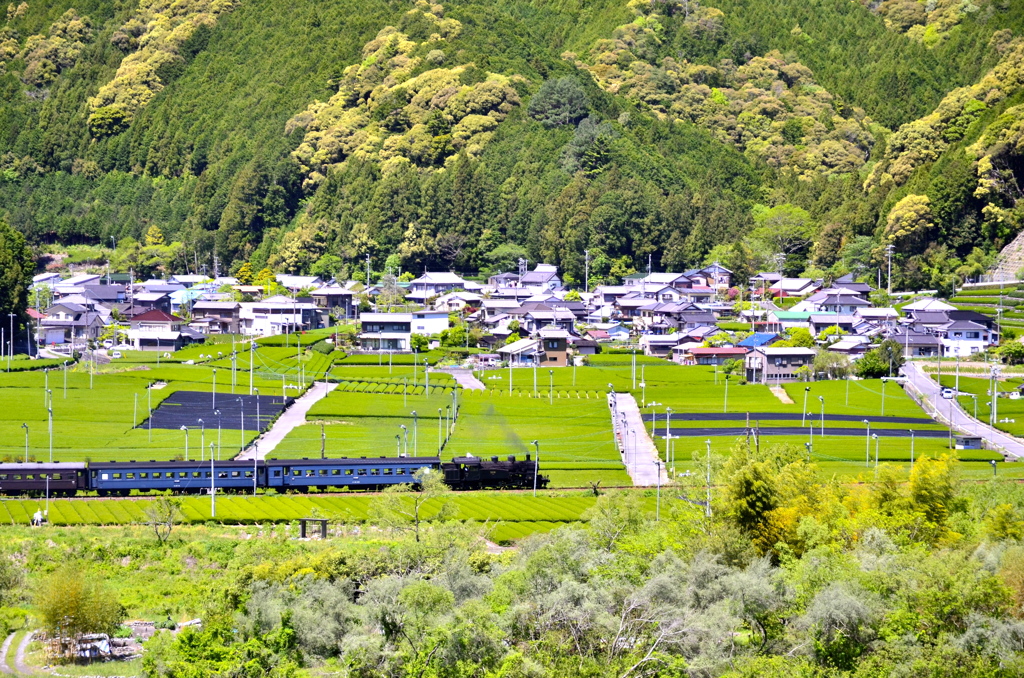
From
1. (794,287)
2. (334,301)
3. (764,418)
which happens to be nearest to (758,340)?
(764,418)

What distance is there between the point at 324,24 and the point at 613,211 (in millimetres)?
58500

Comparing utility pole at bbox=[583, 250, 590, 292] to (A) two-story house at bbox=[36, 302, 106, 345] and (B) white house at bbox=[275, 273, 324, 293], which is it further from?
(A) two-story house at bbox=[36, 302, 106, 345]

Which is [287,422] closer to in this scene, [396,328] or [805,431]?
[805,431]

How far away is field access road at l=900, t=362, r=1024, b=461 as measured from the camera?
5063cm

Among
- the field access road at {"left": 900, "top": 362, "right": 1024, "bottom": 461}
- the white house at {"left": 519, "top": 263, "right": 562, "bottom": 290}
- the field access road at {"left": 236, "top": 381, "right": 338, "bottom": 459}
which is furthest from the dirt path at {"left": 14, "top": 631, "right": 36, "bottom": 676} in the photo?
the white house at {"left": 519, "top": 263, "right": 562, "bottom": 290}

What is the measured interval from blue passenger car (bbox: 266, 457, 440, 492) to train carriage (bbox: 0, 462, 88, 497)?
584 centimetres

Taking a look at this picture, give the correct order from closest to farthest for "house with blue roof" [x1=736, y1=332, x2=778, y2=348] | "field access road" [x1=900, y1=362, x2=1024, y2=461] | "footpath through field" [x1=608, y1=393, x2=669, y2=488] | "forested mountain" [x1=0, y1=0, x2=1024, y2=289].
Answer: "footpath through field" [x1=608, y1=393, x2=669, y2=488] → "field access road" [x1=900, y1=362, x2=1024, y2=461] → "house with blue roof" [x1=736, y1=332, x2=778, y2=348] → "forested mountain" [x1=0, y1=0, x2=1024, y2=289]

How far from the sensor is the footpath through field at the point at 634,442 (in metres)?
46.7

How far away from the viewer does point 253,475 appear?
1777 inches

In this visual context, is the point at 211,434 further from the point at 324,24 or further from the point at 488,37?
the point at 324,24

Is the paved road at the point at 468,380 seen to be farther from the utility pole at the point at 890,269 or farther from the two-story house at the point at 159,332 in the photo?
the utility pole at the point at 890,269

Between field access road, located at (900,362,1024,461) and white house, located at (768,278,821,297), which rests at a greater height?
white house, located at (768,278,821,297)

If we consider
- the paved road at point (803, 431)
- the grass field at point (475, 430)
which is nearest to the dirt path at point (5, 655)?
the grass field at point (475, 430)

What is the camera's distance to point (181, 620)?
1248 inches
